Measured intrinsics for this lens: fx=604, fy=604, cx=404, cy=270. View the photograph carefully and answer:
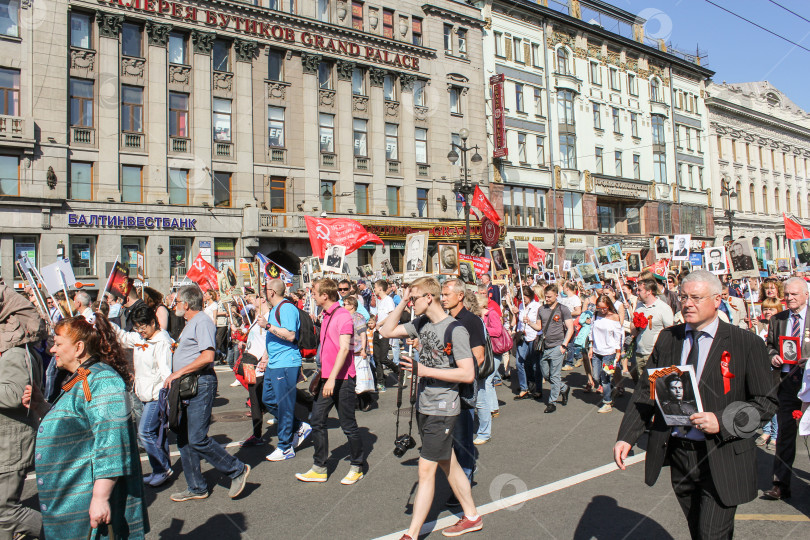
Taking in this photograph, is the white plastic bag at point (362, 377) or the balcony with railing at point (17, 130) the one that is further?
the balcony with railing at point (17, 130)

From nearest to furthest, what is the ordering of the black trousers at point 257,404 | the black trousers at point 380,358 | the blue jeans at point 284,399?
the blue jeans at point 284,399 → the black trousers at point 257,404 → the black trousers at point 380,358

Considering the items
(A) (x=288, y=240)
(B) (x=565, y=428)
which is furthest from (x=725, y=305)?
(A) (x=288, y=240)

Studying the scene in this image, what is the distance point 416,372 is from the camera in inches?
184

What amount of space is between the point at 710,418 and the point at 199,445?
13.7 feet

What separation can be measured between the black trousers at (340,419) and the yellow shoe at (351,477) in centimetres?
8

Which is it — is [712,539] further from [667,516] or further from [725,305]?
[725,305]

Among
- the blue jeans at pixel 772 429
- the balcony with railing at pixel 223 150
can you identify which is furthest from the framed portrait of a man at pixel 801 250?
the balcony with railing at pixel 223 150

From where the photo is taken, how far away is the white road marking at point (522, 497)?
4778 millimetres

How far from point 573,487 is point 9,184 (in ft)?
82.3

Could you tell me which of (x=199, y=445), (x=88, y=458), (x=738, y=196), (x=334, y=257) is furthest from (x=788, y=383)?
(x=738, y=196)

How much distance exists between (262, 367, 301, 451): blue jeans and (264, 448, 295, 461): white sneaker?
0.04 m

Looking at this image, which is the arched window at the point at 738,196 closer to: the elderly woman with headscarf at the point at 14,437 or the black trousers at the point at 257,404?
the black trousers at the point at 257,404

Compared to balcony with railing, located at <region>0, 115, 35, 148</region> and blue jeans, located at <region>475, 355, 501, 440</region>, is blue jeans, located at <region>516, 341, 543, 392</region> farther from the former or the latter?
balcony with railing, located at <region>0, 115, 35, 148</region>

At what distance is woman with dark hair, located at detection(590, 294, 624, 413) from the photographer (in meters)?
9.02
